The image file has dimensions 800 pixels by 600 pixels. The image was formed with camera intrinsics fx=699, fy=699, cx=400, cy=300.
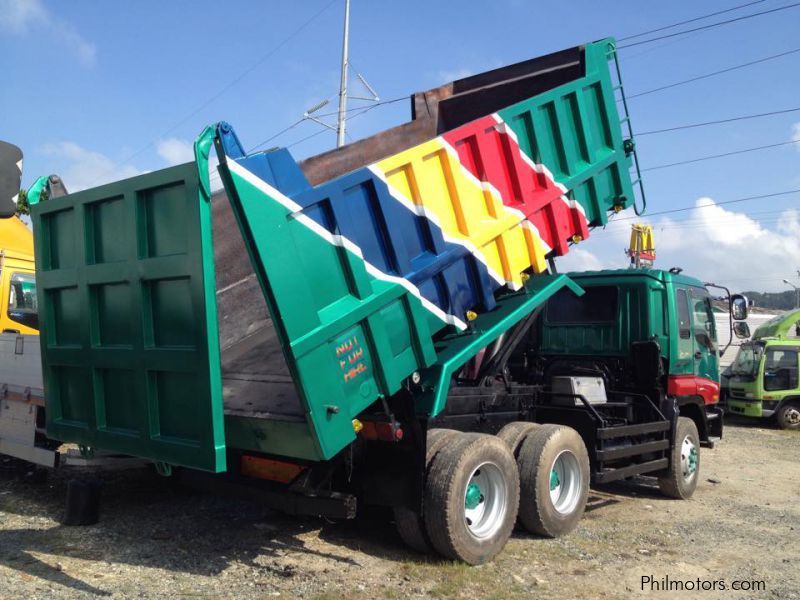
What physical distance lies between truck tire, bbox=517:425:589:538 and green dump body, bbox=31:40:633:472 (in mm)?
1039

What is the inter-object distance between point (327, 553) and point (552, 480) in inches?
76.7

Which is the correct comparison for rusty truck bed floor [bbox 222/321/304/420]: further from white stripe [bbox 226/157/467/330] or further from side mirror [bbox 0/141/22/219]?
side mirror [bbox 0/141/22/219]

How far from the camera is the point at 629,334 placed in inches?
295

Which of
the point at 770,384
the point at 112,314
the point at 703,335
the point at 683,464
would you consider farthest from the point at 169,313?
the point at 770,384

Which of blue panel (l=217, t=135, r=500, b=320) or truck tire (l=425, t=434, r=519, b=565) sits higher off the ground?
blue panel (l=217, t=135, r=500, b=320)

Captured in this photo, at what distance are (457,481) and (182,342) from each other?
6.52 ft

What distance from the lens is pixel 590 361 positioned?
766 cm

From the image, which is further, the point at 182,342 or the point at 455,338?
the point at 455,338

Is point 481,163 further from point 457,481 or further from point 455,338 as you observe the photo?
point 457,481

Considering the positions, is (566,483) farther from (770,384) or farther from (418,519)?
(770,384)

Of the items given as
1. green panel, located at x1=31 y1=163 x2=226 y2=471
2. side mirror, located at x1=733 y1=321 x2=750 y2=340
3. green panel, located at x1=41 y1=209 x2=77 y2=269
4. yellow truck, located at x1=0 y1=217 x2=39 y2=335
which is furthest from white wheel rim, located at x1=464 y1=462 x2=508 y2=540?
yellow truck, located at x1=0 y1=217 x2=39 y2=335

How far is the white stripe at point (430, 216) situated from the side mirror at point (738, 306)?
14.6 ft

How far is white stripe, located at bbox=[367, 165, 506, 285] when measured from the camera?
443 centimetres

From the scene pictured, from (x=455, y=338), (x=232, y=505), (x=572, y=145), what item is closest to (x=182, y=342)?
(x=455, y=338)
